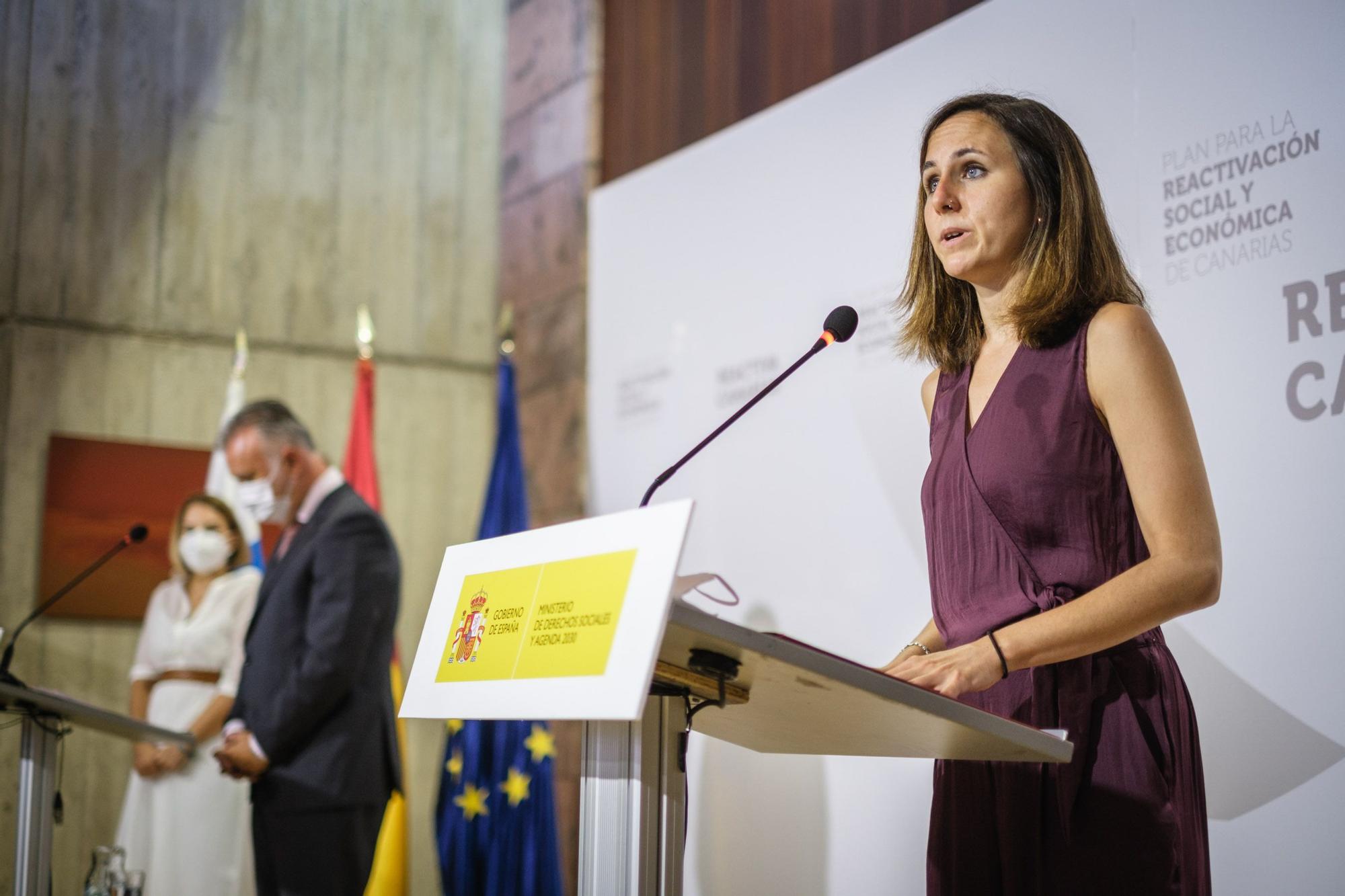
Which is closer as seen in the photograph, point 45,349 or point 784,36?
point 784,36

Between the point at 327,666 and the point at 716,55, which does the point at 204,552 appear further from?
the point at 716,55

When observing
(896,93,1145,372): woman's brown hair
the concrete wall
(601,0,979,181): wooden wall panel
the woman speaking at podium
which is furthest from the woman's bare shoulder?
the concrete wall

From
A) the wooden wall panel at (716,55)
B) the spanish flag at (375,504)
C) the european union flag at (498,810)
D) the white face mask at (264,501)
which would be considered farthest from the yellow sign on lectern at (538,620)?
the spanish flag at (375,504)

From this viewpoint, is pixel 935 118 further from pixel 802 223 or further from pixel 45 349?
pixel 45 349

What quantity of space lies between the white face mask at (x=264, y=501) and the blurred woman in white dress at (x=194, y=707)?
1.90 feet

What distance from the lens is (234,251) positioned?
18.7ft

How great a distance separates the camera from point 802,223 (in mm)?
4227

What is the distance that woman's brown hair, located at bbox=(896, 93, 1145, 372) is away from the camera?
1.89m

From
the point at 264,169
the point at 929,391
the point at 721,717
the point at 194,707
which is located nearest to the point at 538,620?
the point at 721,717

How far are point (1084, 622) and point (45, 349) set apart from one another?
4.75 meters

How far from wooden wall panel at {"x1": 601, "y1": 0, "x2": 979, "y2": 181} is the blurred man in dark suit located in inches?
78.2

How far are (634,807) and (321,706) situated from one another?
237cm

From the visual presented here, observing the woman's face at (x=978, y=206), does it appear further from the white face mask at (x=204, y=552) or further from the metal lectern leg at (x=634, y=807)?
the white face mask at (x=204, y=552)

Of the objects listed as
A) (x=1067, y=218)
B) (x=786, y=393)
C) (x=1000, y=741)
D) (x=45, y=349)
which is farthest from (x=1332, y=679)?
(x=45, y=349)
